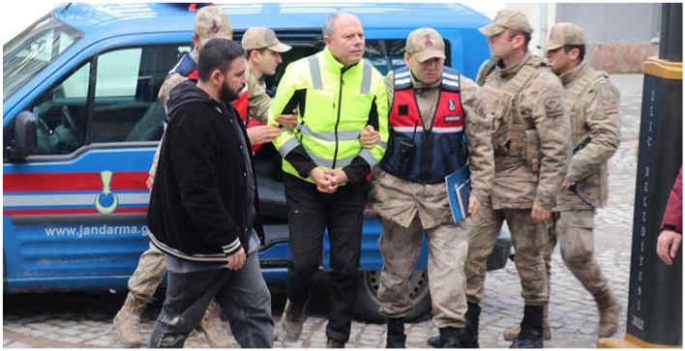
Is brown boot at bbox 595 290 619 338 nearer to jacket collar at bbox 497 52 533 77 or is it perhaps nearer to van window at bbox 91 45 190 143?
jacket collar at bbox 497 52 533 77

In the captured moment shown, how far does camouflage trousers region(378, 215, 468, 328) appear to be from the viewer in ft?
21.7

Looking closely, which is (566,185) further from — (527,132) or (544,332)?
(544,332)

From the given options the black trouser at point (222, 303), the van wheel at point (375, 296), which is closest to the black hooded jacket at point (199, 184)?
the black trouser at point (222, 303)

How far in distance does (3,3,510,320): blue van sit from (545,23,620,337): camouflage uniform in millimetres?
632

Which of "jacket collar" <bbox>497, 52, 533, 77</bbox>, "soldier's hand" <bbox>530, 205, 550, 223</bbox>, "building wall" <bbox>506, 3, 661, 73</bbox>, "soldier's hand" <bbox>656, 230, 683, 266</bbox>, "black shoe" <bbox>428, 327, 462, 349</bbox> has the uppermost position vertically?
"jacket collar" <bbox>497, 52, 533, 77</bbox>

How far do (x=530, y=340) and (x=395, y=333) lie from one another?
769 mm

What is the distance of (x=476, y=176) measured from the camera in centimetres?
662

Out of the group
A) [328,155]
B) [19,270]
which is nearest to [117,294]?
[19,270]

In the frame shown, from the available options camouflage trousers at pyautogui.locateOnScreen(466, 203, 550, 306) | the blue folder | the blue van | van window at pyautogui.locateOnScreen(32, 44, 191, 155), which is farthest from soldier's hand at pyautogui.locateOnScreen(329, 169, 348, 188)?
van window at pyautogui.locateOnScreen(32, 44, 191, 155)

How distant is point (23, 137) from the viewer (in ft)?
22.6

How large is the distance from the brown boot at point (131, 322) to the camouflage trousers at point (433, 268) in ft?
4.25

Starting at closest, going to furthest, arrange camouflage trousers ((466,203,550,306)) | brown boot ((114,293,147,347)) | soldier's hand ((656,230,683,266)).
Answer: soldier's hand ((656,230,683,266))
camouflage trousers ((466,203,550,306))
brown boot ((114,293,147,347))

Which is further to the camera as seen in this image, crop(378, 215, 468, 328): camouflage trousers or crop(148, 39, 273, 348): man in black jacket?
crop(378, 215, 468, 328): camouflage trousers

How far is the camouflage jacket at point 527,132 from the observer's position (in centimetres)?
674
